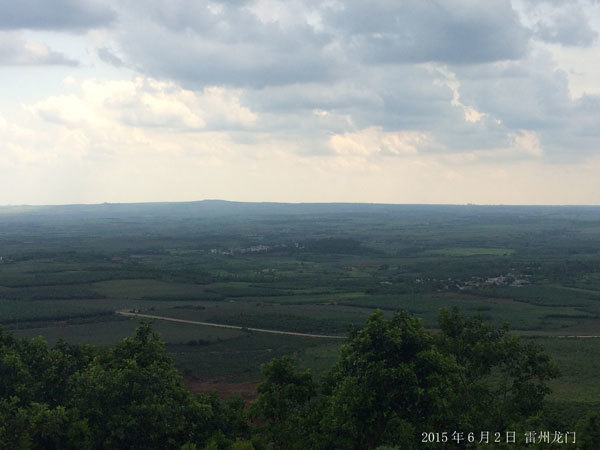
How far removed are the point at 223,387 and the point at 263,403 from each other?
111 ft

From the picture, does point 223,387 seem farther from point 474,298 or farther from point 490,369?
point 474,298

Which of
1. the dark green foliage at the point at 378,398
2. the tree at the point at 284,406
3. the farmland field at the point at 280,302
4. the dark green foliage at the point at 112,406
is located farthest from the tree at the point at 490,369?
the farmland field at the point at 280,302

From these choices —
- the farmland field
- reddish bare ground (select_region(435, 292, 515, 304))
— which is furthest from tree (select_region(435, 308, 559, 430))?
reddish bare ground (select_region(435, 292, 515, 304))

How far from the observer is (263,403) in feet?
126

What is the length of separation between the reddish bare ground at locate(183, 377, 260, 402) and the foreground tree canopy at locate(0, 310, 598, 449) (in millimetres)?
28659

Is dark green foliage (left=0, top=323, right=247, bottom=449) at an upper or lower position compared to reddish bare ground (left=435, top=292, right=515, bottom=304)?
upper

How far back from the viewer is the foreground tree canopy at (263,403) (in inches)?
1264

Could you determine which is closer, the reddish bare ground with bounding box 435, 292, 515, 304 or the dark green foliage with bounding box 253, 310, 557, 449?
the dark green foliage with bounding box 253, 310, 557, 449

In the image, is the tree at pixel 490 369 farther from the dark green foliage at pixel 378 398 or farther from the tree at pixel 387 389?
the tree at pixel 387 389

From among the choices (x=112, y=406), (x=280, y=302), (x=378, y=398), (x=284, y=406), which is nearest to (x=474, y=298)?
(x=280, y=302)

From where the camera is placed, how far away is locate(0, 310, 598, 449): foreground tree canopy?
3209cm

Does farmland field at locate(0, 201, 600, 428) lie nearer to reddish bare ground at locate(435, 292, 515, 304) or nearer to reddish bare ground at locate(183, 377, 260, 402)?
reddish bare ground at locate(435, 292, 515, 304)

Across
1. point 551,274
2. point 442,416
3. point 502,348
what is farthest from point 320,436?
point 551,274

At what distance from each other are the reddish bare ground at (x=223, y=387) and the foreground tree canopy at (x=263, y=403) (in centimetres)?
2866
